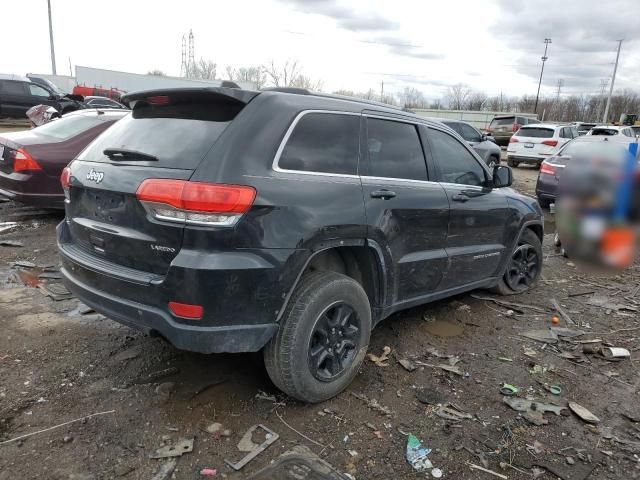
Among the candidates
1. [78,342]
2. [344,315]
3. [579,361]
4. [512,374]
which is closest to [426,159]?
[344,315]

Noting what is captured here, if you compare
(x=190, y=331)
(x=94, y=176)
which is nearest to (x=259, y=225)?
(x=190, y=331)

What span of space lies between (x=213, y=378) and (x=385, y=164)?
1.87 metres

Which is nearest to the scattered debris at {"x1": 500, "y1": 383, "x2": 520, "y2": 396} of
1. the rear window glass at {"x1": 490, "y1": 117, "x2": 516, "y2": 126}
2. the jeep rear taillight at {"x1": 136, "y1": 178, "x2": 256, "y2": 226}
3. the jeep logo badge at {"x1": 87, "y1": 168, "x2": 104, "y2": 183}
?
the jeep rear taillight at {"x1": 136, "y1": 178, "x2": 256, "y2": 226}

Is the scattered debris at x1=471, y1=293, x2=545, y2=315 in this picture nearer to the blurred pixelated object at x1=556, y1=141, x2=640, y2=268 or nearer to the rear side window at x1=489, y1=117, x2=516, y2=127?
the blurred pixelated object at x1=556, y1=141, x2=640, y2=268

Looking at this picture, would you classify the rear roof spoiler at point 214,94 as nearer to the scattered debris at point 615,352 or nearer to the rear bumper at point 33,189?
the scattered debris at point 615,352

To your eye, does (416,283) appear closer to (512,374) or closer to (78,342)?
(512,374)

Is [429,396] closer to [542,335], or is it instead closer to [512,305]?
[542,335]

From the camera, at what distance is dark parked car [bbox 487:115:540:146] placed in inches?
928

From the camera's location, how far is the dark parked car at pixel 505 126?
77.4 ft

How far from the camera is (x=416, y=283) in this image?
366 cm

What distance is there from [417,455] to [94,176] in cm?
246

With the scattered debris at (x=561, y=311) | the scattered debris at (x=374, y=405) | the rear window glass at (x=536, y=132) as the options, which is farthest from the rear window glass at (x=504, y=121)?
the scattered debris at (x=374, y=405)

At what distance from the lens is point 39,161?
250 inches

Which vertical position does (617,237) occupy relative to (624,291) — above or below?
above
